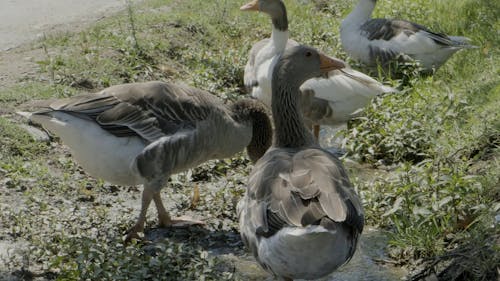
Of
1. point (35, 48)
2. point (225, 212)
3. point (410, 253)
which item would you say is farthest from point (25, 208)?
point (35, 48)

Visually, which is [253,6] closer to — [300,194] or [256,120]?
[256,120]

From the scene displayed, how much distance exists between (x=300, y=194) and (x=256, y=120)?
2.26 metres

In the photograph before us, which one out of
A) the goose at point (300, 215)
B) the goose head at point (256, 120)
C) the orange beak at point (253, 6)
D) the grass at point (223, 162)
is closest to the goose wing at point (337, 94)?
the grass at point (223, 162)

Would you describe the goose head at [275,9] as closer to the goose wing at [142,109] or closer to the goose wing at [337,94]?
the goose wing at [337,94]

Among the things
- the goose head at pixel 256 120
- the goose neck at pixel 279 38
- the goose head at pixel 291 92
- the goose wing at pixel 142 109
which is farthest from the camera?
the goose neck at pixel 279 38

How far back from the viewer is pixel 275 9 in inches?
356

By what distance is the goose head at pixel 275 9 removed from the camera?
8.88 metres

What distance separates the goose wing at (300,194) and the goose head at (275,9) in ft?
11.9

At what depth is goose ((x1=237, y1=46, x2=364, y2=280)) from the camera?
4.58 metres

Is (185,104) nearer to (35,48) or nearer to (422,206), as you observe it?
(422,206)

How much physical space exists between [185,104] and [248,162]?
1.65 m

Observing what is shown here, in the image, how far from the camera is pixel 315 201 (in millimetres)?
4742

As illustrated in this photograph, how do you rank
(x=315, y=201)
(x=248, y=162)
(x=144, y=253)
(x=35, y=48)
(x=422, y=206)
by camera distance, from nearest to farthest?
(x=315, y=201) < (x=144, y=253) < (x=422, y=206) < (x=248, y=162) < (x=35, y=48)

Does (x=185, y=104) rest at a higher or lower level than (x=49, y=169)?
higher
